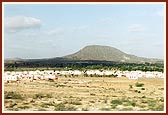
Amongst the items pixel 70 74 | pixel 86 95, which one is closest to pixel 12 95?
pixel 70 74

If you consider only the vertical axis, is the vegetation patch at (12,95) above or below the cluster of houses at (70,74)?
below

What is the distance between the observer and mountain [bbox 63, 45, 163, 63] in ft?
36.3

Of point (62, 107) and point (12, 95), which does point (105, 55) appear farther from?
point (12, 95)

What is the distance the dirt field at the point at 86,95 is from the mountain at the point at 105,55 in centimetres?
58

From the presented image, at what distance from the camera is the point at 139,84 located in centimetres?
1116

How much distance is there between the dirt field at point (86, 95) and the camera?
1064 centimetres

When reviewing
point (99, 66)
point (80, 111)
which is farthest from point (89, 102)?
point (99, 66)

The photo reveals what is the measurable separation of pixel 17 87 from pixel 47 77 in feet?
2.95

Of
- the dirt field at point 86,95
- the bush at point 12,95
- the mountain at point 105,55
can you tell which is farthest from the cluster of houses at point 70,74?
the bush at point 12,95

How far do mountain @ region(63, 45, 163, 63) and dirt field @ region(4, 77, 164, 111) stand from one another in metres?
0.58

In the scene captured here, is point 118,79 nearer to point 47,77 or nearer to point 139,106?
point 139,106

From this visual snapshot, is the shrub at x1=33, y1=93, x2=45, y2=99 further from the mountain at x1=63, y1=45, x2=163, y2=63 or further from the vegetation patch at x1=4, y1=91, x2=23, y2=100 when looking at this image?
the mountain at x1=63, y1=45, x2=163, y2=63

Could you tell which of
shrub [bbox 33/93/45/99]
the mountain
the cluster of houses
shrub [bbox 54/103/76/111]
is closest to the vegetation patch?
shrub [bbox 33/93/45/99]

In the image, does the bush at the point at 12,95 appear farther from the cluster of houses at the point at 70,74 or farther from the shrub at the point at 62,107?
Result: the shrub at the point at 62,107
